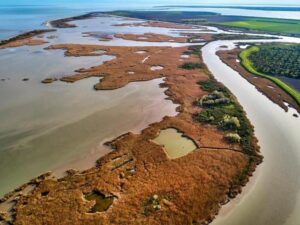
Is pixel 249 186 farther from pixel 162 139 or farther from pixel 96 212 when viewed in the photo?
pixel 96 212

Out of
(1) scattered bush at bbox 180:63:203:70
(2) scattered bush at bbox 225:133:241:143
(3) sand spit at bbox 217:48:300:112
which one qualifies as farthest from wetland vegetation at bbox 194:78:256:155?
(1) scattered bush at bbox 180:63:203:70

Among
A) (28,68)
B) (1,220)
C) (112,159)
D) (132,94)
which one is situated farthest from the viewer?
(28,68)

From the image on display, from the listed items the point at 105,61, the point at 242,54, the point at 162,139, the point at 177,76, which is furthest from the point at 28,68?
the point at 242,54

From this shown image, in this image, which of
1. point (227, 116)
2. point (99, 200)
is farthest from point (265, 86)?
point (99, 200)

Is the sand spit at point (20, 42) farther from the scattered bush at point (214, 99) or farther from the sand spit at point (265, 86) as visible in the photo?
the scattered bush at point (214, 99)

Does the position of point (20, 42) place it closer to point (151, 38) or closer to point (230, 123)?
point (151, 38)

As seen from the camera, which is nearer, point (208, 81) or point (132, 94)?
point (132, 94)
